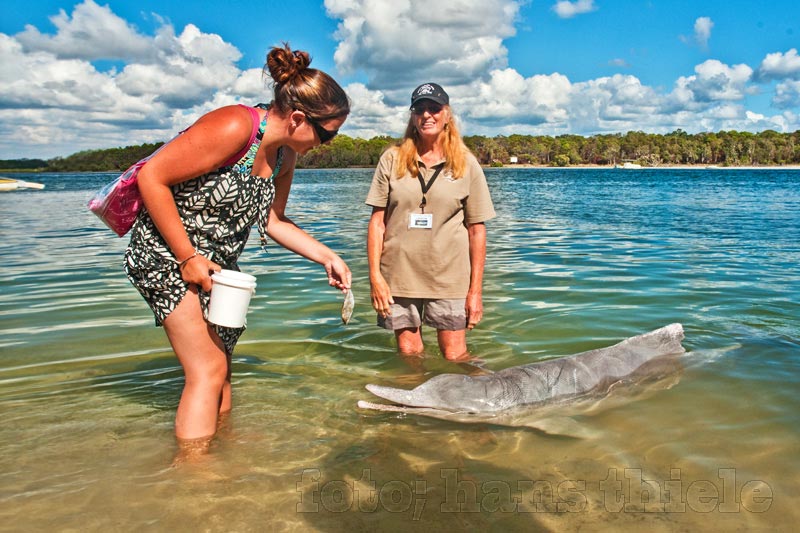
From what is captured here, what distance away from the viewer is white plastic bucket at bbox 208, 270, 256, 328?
3.34 metres

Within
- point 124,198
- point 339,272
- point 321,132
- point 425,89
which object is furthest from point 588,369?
point 124,198

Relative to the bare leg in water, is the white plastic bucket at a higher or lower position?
higher

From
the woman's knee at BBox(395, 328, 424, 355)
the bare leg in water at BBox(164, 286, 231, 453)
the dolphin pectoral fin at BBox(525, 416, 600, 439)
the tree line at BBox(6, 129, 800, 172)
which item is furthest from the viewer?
the tree line at BBox(6, 129, 800, 172)

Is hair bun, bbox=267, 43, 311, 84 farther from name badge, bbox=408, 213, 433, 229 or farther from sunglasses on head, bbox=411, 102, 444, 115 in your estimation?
name badge, bbox=408, 213, 433, 229

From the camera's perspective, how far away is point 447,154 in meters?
4.82

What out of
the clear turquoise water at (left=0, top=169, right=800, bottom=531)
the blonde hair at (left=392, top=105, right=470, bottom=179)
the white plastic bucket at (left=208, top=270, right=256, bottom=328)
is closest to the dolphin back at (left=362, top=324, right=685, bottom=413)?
the clear turquoise water at (left=0, top=169, right=800, bottom=531)

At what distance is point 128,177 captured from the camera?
128 inches

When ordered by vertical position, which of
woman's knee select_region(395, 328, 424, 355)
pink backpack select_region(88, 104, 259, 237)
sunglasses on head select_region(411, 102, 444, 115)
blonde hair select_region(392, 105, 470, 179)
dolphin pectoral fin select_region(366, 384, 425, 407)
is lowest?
dolphin pectoral fin select_region(366, 384, 425, 407)

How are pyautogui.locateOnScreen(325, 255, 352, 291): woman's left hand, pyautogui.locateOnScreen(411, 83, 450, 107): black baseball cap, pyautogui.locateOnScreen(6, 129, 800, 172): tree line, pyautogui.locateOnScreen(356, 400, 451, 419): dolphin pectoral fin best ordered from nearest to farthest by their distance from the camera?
pyautogui.locateOnScreen(325, 255, 352, 291): woman's left hand → pyautogui.locateOnScreen(356, 400, 451, 419): dolphin pectoral fin → pyautogui.locateOnScreen(411, 83, 450, 107): black baseball cap → pyautogui.locateOnScreen(6, 129, 800, 172): tree line

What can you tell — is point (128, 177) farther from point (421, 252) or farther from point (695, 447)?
point (695, 447)

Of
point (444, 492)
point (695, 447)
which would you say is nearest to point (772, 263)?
point (695, 447)

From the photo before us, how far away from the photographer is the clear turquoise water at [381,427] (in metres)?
3.31

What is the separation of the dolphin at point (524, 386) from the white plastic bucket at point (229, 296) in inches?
56.6

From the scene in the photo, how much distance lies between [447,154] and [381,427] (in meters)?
2.16
